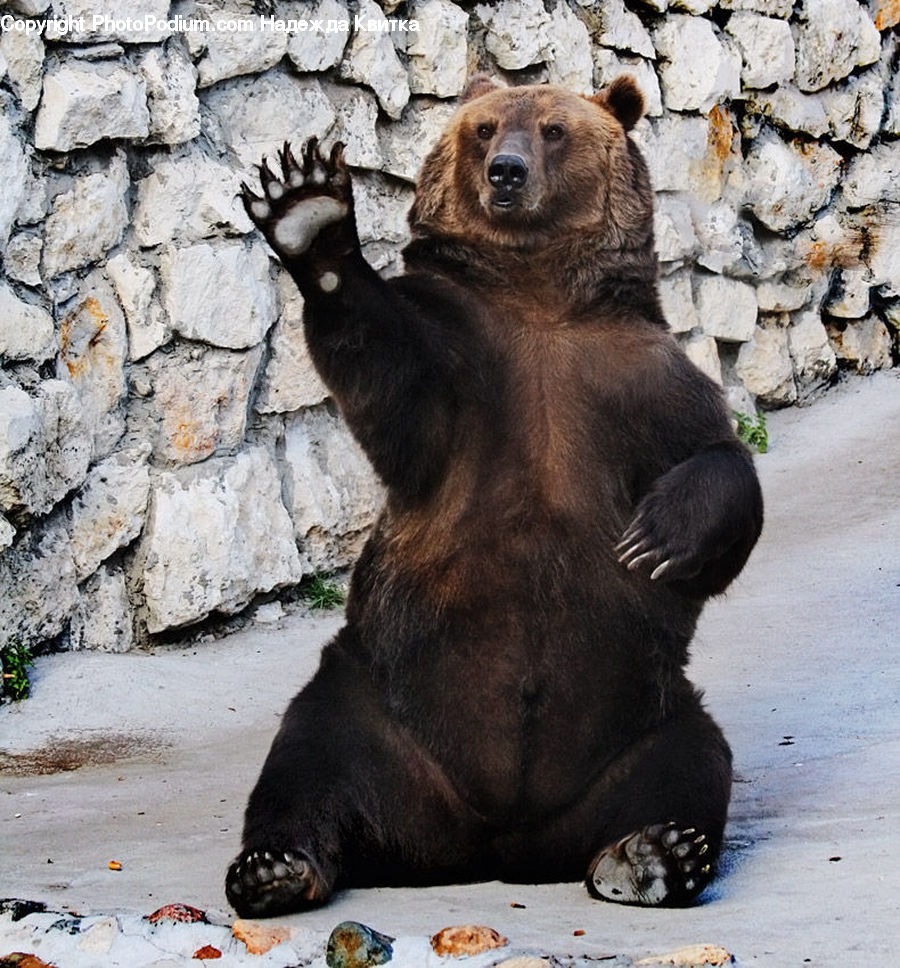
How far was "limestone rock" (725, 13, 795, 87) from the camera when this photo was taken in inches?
369

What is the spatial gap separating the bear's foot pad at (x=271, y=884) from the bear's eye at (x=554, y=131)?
2.02 meters

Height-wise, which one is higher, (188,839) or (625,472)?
(625,472)

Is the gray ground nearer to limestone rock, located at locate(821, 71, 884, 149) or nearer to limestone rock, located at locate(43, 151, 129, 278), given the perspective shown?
limestone rock, located at locate(43, 151, 129, 278)

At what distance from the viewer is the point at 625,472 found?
3986mm

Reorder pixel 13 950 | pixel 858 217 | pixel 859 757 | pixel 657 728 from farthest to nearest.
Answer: pixel 858 217
pixel 859 757
pixel 657 728
pixel 13 950

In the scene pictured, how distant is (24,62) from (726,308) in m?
4.41

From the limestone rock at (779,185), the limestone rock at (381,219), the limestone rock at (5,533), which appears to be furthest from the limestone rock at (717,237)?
the limestone rock at (5,533)

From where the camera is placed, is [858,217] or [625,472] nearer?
[625,472]

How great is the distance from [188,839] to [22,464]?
1.85m

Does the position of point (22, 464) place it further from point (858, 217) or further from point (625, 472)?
point (858, 217)

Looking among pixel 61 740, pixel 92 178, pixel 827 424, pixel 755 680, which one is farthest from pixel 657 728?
pixel 827 424

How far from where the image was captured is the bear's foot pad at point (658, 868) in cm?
353

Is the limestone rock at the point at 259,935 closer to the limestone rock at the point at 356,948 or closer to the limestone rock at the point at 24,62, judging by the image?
the limestone rock at the point at 356,948

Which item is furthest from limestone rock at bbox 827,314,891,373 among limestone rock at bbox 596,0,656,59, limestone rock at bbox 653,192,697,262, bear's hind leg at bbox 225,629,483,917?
bear's hind leg at bbox 225,629,483,917
